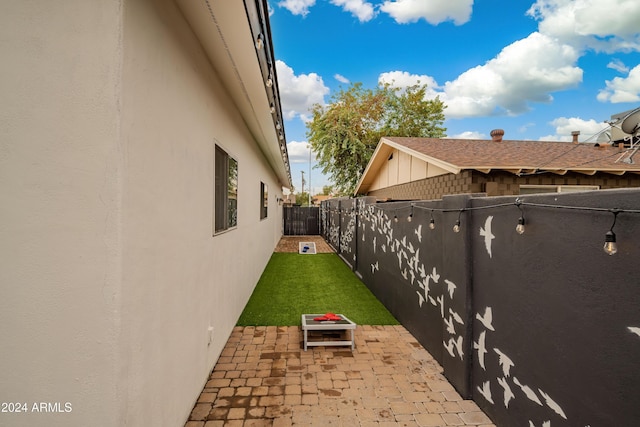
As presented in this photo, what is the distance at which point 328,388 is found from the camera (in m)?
3.36

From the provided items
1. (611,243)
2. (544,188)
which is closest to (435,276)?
(611,243)

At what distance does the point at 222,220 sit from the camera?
4324 mm

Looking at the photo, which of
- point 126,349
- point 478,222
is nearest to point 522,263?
point 478,222

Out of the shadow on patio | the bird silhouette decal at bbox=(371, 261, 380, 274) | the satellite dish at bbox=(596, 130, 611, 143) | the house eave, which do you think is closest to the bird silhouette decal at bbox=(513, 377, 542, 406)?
the shadow on patio

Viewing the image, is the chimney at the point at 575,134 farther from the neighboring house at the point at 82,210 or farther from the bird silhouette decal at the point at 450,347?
the neighboring house at the point at 82,210

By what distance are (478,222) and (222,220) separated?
3254 millimetres

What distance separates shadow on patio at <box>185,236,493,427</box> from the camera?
2.87 metres

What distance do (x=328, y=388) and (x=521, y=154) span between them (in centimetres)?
942

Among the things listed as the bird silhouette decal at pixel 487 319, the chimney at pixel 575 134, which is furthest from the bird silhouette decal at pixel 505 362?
the chimney at pixel 575 134

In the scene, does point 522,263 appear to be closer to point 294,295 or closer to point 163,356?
point 163,356

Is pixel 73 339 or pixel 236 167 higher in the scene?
pixel 236 167

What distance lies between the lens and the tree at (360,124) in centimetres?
2342

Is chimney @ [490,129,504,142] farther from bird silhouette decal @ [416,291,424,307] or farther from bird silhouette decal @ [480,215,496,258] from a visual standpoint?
bird silhouette decal @ [480,215,496,258]

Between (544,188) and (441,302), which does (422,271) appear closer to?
(441,302)
